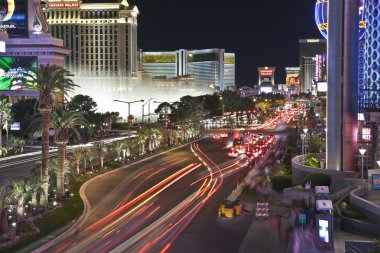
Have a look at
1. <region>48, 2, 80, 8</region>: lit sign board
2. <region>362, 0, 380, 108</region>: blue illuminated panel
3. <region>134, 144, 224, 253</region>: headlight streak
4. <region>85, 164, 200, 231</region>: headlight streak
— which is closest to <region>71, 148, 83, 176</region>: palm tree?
<region>85, 164, 200, 231</region>: headlight streak

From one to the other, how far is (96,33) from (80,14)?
21.7 feet

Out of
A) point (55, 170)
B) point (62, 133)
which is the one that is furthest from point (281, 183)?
point (55, 170)

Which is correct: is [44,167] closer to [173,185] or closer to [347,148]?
[173,185]

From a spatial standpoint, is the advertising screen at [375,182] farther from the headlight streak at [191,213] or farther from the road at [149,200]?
the headlight streak at [191,213]

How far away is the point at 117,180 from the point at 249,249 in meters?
21.2

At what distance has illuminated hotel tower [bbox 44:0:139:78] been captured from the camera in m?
159

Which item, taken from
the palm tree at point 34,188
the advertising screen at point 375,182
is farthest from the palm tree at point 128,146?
the advertising screen at point 375,182

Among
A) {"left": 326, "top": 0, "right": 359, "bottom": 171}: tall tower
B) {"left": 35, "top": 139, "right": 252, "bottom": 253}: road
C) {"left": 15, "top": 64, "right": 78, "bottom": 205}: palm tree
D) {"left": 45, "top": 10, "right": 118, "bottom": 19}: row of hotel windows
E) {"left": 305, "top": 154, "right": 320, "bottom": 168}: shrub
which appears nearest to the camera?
{"left": 35, "top": 139, "right": 252, "bottom": 253}: road

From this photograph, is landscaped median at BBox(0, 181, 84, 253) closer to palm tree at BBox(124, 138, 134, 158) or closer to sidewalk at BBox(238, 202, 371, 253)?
sidewalk at BBox(238, 202, 371, 253)

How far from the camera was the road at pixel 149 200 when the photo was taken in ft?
84.7

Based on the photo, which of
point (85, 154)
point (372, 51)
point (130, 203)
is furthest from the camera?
point (372, 51)

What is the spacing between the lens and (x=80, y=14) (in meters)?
160

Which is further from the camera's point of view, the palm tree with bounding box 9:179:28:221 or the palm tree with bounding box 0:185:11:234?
the palm tree with bounding box 9:179:28:221

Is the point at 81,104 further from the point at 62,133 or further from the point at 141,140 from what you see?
the point at 62,133
